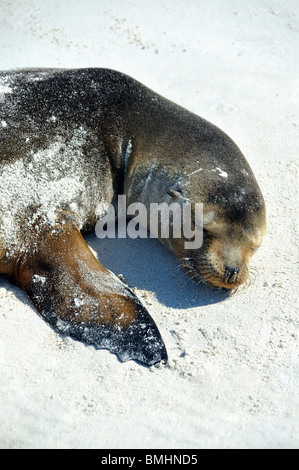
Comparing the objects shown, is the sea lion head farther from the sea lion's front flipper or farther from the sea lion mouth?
the sea lion's front flipper

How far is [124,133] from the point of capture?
464cm

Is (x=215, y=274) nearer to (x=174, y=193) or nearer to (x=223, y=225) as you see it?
(x=223, y=225)

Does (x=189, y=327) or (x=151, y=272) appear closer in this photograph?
(x=189, y=327)

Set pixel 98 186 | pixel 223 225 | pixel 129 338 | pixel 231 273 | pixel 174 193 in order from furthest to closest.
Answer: pixel 98 186 → pixel 174 193 → pixel 223 225 → pixel 231 273 → pixel 129 338

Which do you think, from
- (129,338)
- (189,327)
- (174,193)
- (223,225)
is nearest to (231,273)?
(223,225)

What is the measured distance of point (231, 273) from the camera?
13.5 ft

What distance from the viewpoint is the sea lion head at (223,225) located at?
165 inches

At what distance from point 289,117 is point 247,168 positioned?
5.70 ft

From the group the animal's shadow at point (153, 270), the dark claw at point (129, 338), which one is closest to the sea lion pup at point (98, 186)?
the dark claw at point (129, 338)

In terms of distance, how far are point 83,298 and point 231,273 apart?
3.47 feet

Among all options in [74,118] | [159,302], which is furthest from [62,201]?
[159,302]

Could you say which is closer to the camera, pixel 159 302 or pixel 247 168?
pixel 159 302

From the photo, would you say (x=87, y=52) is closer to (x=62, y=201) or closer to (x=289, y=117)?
(x=289, y=117)

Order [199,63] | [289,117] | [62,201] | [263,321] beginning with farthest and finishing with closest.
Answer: [199,63]
[289,117]
[62,201]
[263,321]
